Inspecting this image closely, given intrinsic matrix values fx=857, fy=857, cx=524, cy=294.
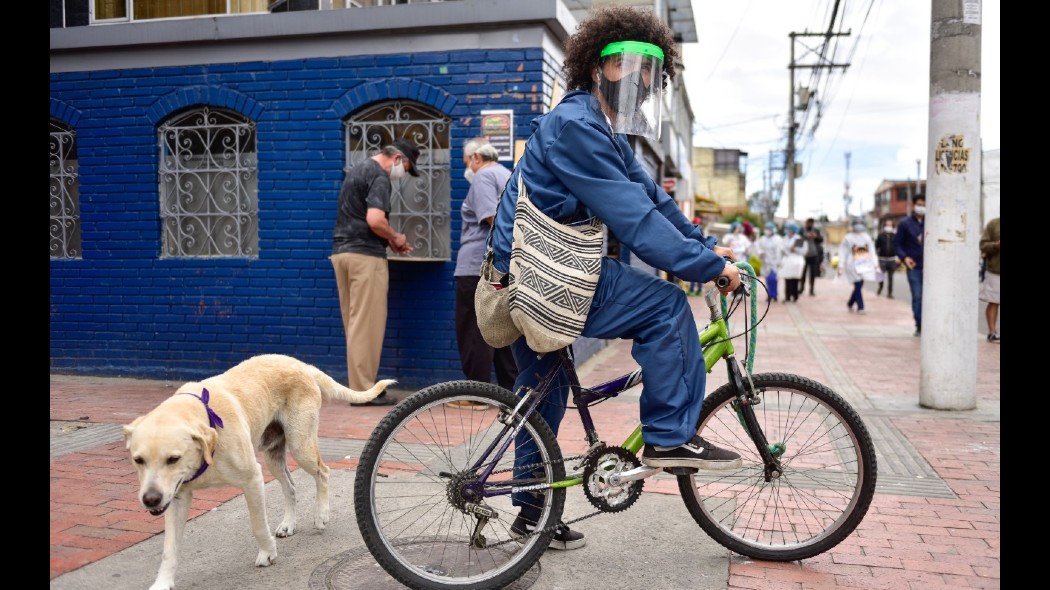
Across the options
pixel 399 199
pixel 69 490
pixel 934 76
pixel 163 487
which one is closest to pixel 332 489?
pixel 69 490

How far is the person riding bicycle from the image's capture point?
124 inches

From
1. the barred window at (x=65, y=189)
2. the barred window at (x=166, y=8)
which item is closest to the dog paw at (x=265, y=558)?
the barred window at (x=65, y=189)

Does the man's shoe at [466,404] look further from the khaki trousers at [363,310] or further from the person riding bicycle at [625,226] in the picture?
the khaki trousers at [363,310]

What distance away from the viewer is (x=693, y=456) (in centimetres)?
330

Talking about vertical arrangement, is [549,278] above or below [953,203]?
below

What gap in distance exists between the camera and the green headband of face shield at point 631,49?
3.37m

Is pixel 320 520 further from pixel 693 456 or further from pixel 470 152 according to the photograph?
pixel 470 152

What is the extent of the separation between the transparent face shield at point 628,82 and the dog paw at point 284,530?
228 centimetres

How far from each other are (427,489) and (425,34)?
4.78 m

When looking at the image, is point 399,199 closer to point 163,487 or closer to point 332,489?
point 332,489

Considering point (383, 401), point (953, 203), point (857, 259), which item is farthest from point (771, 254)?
point (383, 401)

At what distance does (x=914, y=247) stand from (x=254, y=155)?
9163 millimetres

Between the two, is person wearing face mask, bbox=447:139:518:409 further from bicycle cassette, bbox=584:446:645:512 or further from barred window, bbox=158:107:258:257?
bicycle cassette, bbox=584:446:645:512
